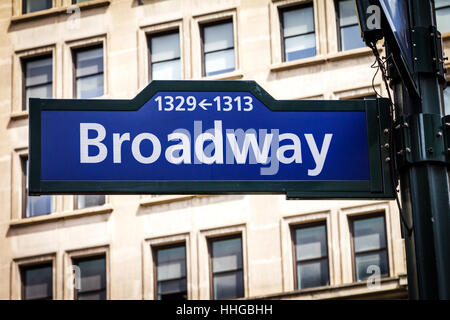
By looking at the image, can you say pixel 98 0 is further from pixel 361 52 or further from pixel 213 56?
pixel 361 52

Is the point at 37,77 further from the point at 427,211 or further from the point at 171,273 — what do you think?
the point at 427,211

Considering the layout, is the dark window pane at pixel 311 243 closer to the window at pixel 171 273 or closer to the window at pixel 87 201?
the window at pixel 171 273

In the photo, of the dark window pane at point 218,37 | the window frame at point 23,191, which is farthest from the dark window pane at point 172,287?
the dark window pane at point 218,37

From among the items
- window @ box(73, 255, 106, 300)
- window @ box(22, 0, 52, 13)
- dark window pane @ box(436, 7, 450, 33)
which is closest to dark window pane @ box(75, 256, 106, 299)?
window @ box(73, 255, 106, 300)

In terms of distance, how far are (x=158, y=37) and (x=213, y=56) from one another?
1.63 metres

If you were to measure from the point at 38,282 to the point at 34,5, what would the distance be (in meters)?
7.76

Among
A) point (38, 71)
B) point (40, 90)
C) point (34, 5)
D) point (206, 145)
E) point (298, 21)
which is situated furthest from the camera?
point (34, 5)

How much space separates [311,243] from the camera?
2681cm

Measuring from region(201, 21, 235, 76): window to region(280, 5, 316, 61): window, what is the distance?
141cm

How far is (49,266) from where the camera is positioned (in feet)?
96.9

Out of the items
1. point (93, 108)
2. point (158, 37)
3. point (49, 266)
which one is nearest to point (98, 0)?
point (158, 37)

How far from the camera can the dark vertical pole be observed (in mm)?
4023

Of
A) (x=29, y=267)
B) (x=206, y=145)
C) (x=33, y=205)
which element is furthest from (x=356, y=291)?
(x=206, y=145)

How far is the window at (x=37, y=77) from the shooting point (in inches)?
1211
